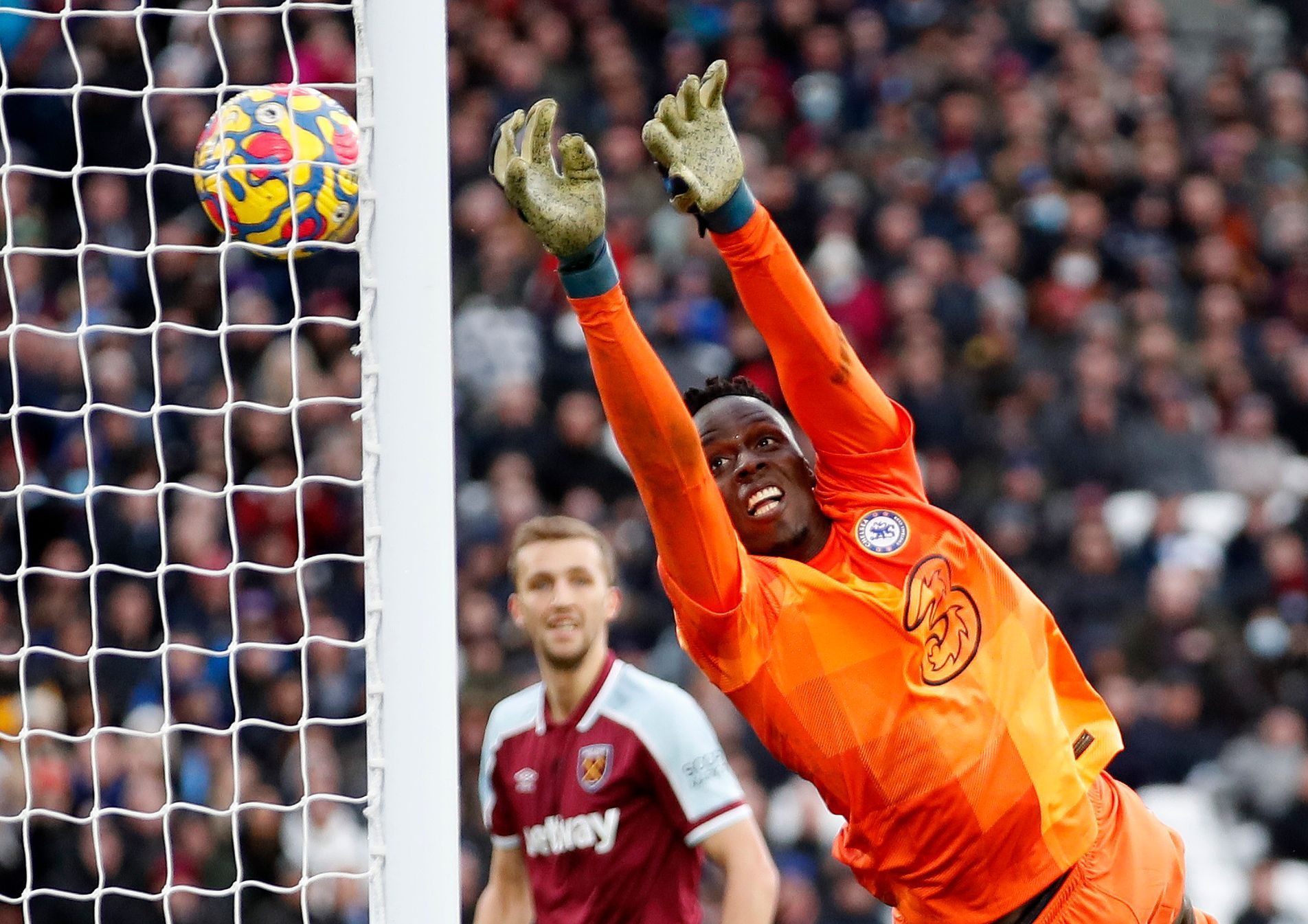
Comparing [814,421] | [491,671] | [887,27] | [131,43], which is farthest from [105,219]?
[814,421]

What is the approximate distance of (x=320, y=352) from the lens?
30.8 ft

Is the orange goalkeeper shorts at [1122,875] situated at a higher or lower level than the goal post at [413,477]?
lower

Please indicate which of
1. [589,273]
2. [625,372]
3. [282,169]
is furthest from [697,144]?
[282,169]

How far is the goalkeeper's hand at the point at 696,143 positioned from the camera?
12.7 feet

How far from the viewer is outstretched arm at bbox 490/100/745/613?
3631 millimetres

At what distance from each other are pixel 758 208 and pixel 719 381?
23.9 inches

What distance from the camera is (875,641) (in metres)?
4.25

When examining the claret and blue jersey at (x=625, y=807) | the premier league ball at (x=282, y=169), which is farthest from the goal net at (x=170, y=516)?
the premier league ball at (x=282, y=169)

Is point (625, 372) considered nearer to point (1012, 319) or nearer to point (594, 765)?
point (594, 765)

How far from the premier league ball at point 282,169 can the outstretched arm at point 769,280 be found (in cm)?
89

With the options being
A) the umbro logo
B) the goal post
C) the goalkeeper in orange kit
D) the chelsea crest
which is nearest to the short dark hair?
the goalkeeper in orange kit

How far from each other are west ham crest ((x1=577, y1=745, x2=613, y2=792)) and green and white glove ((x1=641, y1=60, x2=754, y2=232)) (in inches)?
73.7

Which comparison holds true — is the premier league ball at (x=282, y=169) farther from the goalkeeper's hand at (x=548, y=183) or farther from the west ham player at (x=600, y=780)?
the west ham player at (x=600, y=780)

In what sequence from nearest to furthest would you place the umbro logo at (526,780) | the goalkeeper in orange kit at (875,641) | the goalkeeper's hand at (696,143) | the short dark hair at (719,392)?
the goalkeeper's hand at (696,143), the goalkeeper in orange kit at (875,641), the short dark hair at (719,392), the umbro logo at (526,780)
